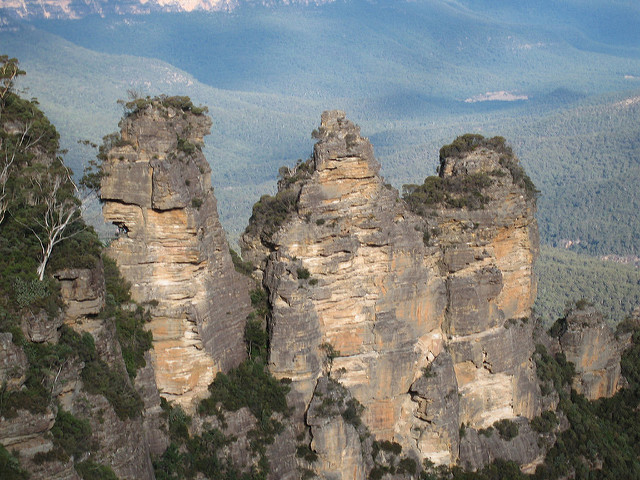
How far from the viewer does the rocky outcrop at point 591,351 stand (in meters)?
47.5

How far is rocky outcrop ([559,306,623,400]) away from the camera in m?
47.5

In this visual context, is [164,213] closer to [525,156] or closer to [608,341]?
[608,341]

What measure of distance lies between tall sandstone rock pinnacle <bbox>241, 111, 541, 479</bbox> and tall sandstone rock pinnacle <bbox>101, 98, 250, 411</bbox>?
10.0 ft

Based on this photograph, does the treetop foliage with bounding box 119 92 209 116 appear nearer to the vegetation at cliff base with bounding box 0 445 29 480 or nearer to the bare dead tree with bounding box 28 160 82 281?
the bare dead tree with bounding box 28 160 82 281

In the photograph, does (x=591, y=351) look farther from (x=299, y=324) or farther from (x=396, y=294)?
(x=299, y=324)

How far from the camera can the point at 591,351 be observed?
47781 mm

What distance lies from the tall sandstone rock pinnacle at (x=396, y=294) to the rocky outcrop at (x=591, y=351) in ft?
18.2

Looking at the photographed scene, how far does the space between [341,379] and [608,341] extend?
18.5 m

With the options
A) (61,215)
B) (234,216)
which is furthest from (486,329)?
(234,216)

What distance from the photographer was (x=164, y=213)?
32844 millimetres

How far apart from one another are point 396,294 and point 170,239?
1035 cm

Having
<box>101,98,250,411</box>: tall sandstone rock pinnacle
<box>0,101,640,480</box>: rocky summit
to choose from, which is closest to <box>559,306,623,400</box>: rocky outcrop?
<box>0,101,640,480</box>: rocky summit

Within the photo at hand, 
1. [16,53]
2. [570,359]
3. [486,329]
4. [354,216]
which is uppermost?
[16,53]

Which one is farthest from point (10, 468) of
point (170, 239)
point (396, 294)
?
point (396, 294)
